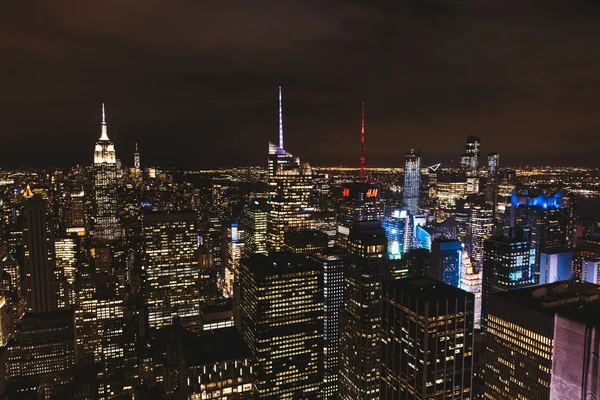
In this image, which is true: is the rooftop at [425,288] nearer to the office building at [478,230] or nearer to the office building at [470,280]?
the office building at [470,280]

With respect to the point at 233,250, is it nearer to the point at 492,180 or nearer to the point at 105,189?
the point at 105,189

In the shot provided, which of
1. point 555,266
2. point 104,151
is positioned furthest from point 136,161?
point 555,266

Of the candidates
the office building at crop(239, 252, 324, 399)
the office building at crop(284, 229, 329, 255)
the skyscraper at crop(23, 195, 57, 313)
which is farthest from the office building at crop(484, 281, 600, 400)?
the skyscraper at crop(23, 195, 57, 313)

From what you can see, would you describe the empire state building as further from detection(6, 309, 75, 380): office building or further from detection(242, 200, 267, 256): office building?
detection(6, 309, 75, 380): office building

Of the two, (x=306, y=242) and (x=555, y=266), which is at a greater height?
(x=306, y=242)

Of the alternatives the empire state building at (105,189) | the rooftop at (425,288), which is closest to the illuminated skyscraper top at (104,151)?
the empire state building at (105,189)

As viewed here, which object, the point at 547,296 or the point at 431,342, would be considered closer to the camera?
the point at 547,296
